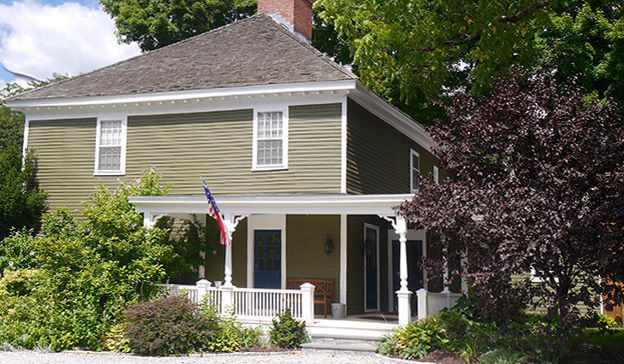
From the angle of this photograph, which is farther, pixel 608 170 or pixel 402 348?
pixel 402 348

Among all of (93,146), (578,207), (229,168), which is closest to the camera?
(578,207)

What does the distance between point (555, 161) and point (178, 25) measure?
2403 cm

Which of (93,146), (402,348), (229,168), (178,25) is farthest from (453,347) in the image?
(178,25)

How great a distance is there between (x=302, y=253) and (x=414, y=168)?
267 inches

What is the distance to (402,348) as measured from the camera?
12281 mm

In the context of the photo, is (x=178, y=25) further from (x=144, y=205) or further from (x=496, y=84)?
(x=496, y=84)

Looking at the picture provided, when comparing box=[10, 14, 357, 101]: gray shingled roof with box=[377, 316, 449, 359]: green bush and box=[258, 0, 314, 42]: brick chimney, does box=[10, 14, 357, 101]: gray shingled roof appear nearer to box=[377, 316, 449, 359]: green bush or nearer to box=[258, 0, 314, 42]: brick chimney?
box=[258, 0, 314, 42]: brick chimney

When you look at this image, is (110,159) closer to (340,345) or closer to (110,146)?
(110,146)

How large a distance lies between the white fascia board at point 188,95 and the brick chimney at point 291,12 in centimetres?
466

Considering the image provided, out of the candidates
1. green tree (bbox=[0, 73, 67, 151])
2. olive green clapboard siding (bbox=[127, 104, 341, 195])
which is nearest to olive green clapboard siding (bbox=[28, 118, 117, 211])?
olive green clapboard siding (bbox=[127, 104, 341, 195])

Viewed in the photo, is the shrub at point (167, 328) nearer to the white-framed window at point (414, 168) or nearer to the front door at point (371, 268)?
the front door at point (371, 268)

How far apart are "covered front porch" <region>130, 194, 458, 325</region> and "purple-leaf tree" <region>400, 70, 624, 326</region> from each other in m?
2.31

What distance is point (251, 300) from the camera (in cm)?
1470

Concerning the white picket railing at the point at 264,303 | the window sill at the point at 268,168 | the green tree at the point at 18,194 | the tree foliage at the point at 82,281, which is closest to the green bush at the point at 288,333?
the white picket railing at the point at 264,303
